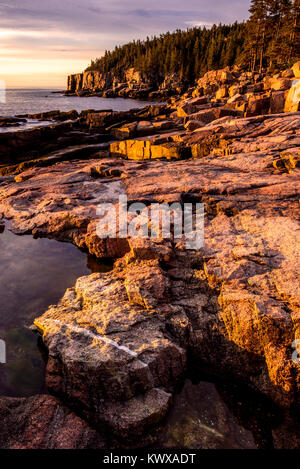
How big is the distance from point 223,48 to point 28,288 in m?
105

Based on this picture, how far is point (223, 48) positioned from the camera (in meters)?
87.8

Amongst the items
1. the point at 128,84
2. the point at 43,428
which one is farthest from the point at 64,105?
the point at 43,428

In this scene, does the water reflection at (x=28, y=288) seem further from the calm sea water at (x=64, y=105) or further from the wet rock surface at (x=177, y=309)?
the calm sea water at (x=64, y=105)

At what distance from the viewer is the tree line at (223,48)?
46.2m

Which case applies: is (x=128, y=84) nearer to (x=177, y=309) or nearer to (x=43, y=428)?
(x=177, y=309)

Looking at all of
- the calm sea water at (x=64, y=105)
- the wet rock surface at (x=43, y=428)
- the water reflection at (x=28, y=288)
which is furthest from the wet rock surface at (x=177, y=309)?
the calm sea water at (x=64, y=105)

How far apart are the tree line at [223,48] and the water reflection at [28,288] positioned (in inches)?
1982

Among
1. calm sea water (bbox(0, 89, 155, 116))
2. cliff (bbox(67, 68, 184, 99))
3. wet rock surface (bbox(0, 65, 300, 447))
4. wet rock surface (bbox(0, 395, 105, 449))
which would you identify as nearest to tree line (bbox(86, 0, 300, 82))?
cliff (bbox(67, 68, 184, 99))

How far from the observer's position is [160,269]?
571 cm

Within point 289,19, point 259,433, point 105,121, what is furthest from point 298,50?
point 259,433

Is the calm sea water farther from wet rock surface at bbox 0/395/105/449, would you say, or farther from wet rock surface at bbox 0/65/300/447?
wet rock surface at bbox 0/395/105/449

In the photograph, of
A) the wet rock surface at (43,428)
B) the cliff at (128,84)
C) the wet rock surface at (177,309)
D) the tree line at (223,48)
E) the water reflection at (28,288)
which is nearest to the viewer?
the wet rock surface at (43,428)
